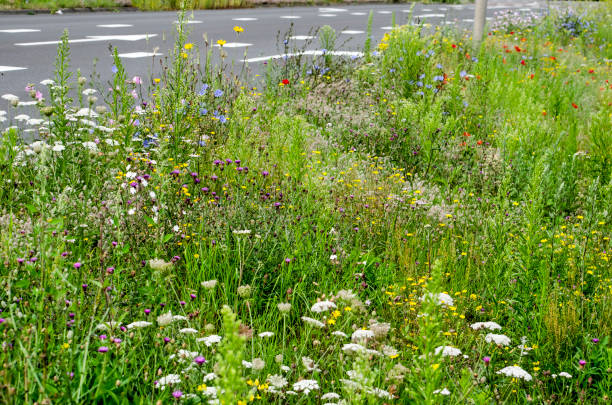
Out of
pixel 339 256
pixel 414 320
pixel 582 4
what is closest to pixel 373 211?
pixel 339 256

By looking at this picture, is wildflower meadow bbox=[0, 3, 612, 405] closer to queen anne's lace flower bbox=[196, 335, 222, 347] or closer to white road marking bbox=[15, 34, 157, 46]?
queen anne's lace flower bbox=[196, 335, 222, 347]

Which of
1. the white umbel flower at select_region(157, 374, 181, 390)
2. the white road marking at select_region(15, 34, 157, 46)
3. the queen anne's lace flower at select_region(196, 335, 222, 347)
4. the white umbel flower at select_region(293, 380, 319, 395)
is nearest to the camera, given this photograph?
the white umbel flower at select_region(157, 374, 181, 390)

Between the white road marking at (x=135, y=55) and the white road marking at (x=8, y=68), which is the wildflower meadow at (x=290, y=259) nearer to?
the white road marking at (x=8, y=68)

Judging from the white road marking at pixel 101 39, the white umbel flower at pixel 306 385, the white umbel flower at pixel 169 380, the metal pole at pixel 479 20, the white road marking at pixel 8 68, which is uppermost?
the metal pole at pixel 479 20

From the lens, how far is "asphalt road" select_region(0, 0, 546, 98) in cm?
832

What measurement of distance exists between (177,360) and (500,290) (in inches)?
69.4

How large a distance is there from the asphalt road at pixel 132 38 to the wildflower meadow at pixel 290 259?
2.05m

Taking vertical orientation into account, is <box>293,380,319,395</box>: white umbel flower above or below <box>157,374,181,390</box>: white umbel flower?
below

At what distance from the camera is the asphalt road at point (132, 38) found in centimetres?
832

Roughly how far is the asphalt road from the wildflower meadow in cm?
205

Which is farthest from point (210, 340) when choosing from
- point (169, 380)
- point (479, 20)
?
point (479, 20)

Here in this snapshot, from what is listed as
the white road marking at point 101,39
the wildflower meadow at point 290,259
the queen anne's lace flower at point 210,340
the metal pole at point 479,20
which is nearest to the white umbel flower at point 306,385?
the wildflower meadow at point 290,259

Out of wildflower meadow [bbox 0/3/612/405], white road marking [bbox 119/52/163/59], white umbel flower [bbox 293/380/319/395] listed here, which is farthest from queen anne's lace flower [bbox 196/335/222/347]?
white road marking [bbox 119/52/163/59]

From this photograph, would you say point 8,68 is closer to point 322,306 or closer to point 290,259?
point 290,259
